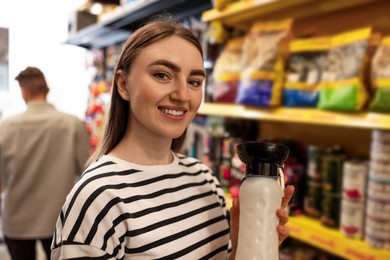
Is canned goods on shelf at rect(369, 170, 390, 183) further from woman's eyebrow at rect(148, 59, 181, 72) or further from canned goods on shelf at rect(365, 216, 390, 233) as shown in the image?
woman's eyebrow at rect(148, 59, 181, 72)

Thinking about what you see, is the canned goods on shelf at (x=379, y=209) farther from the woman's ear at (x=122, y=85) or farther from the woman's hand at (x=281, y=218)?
the woman's ear at (x=122, y=85)

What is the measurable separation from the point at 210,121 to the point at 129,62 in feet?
4.28

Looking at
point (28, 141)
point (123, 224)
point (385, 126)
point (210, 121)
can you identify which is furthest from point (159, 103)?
point (28, 141)

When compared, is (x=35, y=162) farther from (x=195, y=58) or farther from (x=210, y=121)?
(x=195, y=58)

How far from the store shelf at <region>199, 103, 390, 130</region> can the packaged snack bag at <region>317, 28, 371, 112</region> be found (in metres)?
0.03

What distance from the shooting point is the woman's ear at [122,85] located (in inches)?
35.4

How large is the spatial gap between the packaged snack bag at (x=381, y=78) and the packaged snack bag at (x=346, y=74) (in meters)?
0.04

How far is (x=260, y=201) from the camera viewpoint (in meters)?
0.67

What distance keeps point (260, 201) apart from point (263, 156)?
8 cm

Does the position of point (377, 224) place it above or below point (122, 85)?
below

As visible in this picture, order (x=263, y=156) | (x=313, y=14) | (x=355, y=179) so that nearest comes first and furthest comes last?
(x=263, y=156), (x=355, y=179), (x=313, y=14)

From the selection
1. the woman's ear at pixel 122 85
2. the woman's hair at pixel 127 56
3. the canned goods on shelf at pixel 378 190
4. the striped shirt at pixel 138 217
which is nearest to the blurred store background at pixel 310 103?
the canned goods on shelf at pixel 378 190

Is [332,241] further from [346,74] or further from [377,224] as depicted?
[346,74]

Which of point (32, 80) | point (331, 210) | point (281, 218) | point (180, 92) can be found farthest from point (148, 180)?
point (32, 80)
